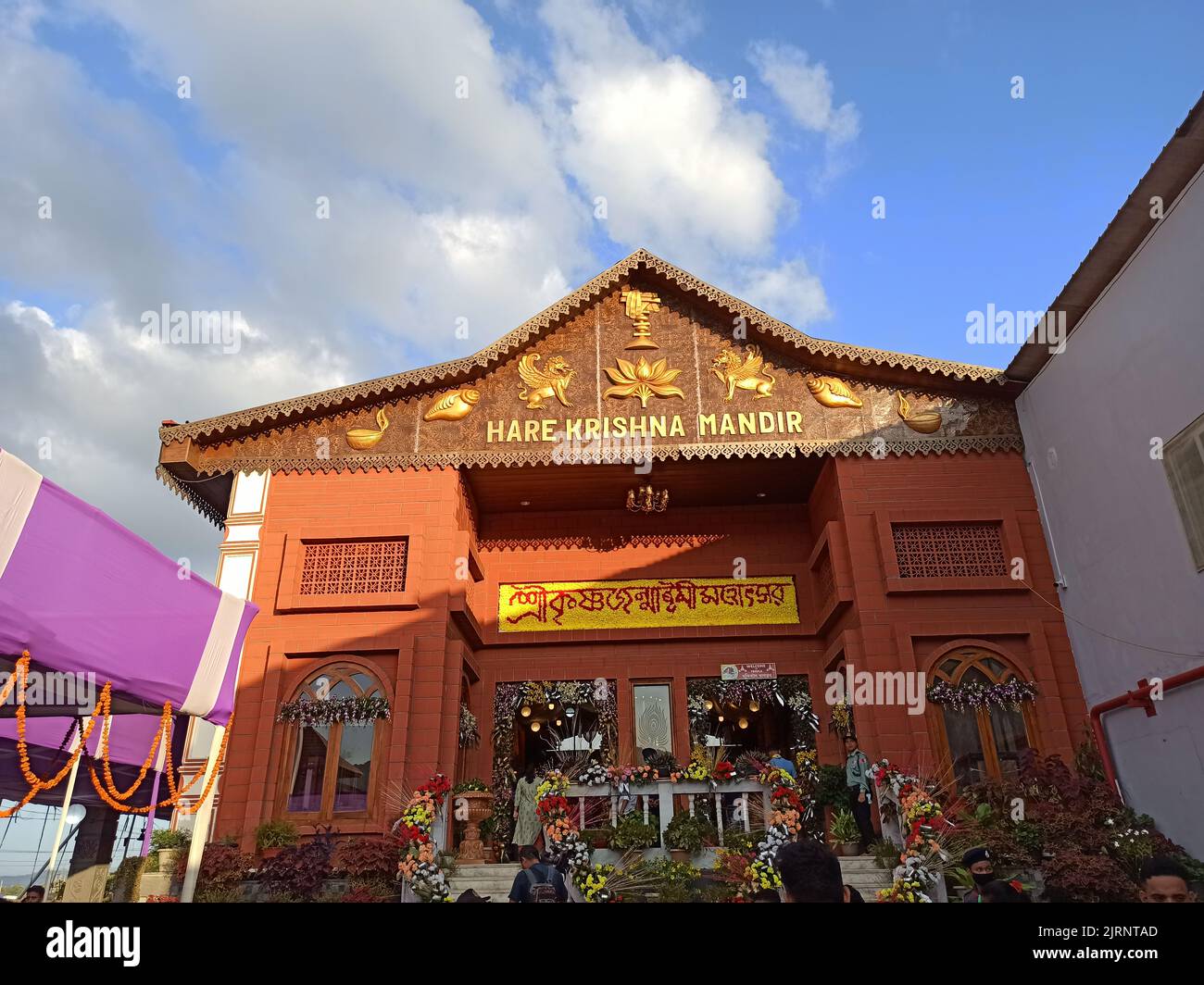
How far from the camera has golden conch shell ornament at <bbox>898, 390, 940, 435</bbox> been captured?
1448 centimetres

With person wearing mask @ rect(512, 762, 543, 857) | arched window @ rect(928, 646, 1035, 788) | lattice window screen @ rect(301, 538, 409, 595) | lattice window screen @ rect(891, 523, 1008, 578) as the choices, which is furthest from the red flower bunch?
lattice window screen @ rect(891, 523, 1008, 578)

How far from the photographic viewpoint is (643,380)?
15.0m

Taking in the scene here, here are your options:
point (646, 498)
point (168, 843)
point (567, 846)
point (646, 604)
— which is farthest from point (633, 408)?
point (168, 843)

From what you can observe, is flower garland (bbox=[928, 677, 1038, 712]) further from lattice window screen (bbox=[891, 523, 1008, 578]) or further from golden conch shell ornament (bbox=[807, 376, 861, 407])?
golden conch shell ornament (bbox=[807, 376, 861, 407])

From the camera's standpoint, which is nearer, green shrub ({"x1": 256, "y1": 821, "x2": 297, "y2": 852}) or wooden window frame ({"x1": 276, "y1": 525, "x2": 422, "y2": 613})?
green shrub ({"x1": 256, "y1": 821, "x2": 297, "y2": 852})

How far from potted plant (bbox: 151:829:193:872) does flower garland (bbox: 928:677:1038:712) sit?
36.0ft

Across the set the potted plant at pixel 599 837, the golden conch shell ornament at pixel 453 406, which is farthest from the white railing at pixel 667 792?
the golden conch shell ornament at pixel 453 406

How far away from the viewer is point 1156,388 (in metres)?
10.5

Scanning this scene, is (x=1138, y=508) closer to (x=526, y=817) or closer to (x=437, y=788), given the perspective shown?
(x=526, y=817)

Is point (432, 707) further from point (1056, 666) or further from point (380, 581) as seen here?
point (1056, 666)

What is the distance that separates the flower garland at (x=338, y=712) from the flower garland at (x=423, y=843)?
144 centimetres

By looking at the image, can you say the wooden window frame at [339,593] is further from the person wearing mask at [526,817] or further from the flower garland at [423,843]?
the person wearing mask at [526,817]

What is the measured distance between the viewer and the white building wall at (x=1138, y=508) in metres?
10.1

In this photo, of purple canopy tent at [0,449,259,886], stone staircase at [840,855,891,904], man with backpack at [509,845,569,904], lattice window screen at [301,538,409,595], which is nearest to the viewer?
purple canopy tent at [0,449,259,886]
